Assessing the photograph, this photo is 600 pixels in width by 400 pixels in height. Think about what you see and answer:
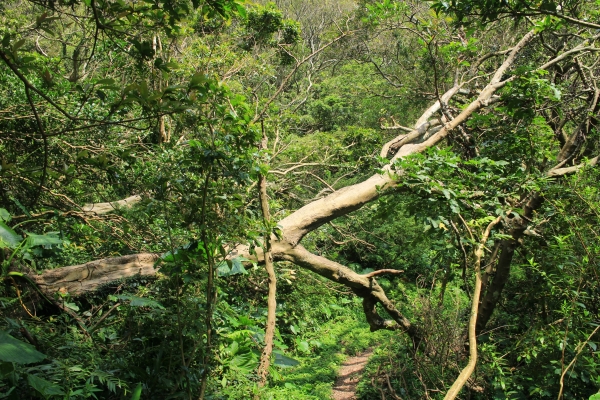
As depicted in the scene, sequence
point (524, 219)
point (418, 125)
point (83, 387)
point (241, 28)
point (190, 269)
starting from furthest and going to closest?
point (241, 28), point (418, 125), point (524, 219), point (190, 269), point (83, 387)

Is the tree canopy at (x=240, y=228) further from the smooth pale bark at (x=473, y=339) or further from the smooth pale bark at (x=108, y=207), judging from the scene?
the smooth pale bark at (x=108, y=207)

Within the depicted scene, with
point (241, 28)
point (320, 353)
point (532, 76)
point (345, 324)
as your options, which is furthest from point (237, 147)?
point (241, 28)

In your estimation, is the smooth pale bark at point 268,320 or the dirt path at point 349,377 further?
the dirt path at point 349,377

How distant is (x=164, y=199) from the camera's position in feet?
9.30

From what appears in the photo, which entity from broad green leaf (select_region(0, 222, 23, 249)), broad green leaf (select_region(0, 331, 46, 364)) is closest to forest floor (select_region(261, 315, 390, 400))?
broad green leaf (select_region(0, 331, 46, 364))

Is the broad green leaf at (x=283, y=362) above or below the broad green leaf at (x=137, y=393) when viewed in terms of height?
above

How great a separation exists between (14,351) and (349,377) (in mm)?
5424

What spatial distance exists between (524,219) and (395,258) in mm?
6478

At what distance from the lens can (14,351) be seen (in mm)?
1416

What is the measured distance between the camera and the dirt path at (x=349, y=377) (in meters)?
5.61

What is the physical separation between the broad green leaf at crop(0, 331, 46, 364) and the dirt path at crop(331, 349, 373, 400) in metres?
4.70

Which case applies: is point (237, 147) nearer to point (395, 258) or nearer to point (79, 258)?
point (79, 258)

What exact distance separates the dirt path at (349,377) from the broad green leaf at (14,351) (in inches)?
185

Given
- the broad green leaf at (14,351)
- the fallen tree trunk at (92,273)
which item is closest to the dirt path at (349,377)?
the fallen tree trunk at (92,273)
